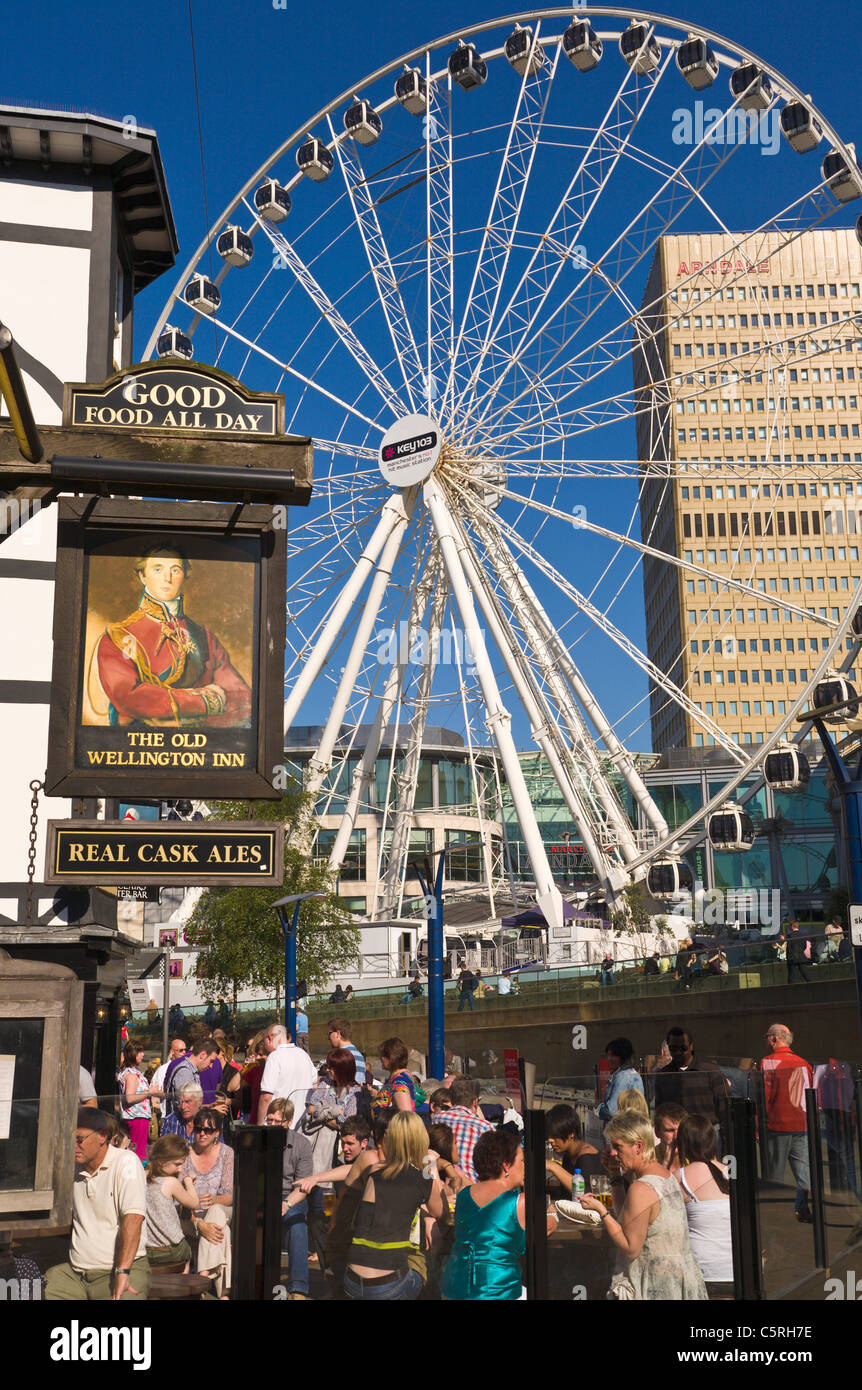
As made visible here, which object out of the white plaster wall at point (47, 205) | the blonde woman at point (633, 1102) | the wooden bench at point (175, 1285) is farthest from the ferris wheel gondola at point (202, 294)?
the wooden bench at point (175, 1285)

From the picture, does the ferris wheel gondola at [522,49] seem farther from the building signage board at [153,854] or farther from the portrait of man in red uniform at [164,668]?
the building signage board at [153,854]

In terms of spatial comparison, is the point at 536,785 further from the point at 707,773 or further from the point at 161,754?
the point at 161,754

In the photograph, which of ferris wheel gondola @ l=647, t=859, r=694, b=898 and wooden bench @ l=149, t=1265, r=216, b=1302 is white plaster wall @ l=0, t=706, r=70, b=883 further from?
ferris wheel gondola @ l=647, t=859, r=694, b=898

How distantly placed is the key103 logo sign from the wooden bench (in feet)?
79.2

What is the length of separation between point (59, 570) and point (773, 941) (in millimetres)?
21544

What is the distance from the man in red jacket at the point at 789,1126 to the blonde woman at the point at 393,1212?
6.28ft

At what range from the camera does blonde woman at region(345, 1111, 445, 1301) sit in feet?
18.4

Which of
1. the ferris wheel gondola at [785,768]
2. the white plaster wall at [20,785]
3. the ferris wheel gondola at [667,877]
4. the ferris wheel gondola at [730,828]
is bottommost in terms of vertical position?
the white plaster wall at [20,785]

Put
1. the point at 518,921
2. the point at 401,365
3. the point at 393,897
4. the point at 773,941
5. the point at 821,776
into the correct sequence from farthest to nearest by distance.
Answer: the point at 821,776
the point at 518,921
the point at 393,897
the point at 401,365
the point at 773,941

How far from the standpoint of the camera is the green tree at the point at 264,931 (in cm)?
3350

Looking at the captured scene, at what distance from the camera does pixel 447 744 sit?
80.4 meters

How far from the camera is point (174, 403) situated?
252 inches

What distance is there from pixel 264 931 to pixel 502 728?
33.1ft

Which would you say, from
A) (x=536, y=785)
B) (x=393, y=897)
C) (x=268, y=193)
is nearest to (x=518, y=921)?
→ (x=393, y=897)
